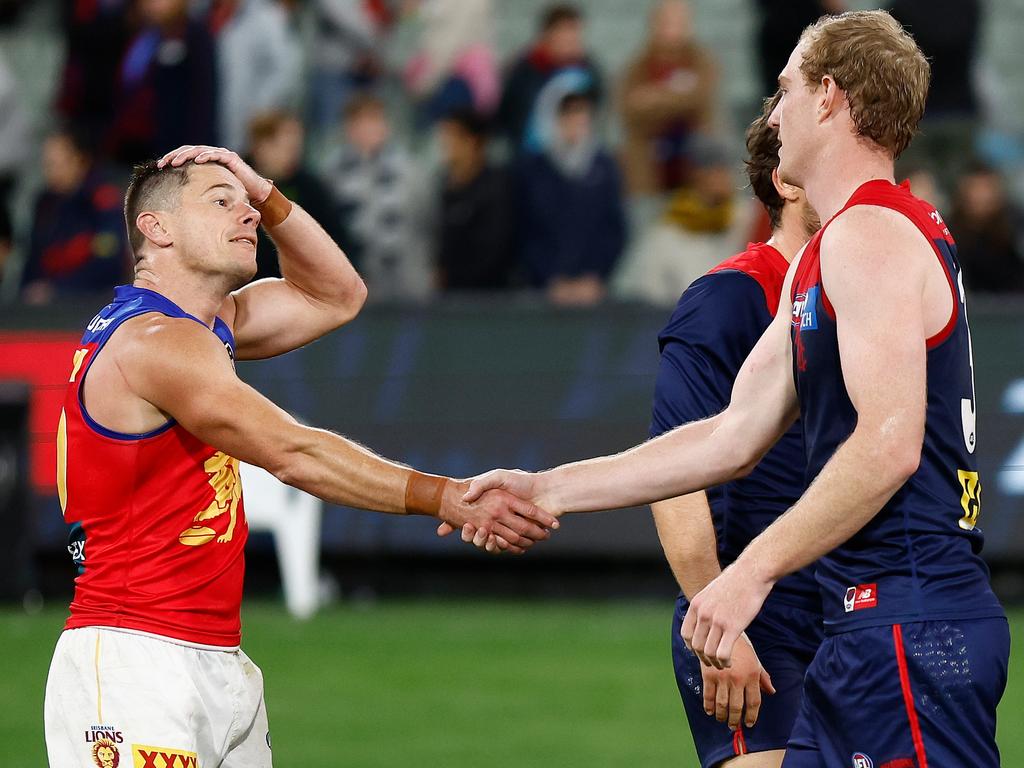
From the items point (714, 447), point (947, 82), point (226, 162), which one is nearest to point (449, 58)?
point (947, 82)

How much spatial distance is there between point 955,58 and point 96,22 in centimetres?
661

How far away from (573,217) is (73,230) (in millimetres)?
3680

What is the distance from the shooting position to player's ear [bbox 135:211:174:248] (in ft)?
15.8

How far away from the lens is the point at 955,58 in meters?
12.3

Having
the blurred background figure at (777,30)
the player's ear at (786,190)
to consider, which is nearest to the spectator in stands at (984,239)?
the blurred background figure at (777,30)

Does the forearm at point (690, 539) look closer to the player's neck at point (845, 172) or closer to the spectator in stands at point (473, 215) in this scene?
the player's neck at point (845, 172)

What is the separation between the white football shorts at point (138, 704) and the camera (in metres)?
4.35

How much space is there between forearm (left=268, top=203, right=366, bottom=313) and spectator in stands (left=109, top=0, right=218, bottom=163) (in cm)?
744

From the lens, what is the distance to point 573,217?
471 inches

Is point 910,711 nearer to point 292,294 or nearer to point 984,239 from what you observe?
point 292,294

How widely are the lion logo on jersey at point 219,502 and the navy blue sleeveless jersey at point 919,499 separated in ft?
5.51

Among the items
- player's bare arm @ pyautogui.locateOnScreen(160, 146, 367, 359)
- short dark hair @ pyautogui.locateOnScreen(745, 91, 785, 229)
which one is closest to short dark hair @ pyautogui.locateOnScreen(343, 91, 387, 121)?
player's bare arm @ pyautogui.locateOnScreen(160, 146, 367, 359)

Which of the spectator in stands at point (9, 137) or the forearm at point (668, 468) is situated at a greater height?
the spectator in stands at point (9, 137)

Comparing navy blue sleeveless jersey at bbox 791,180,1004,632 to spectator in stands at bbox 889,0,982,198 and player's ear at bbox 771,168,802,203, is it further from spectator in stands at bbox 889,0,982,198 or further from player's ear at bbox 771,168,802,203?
spectator in stands at bbox 889,0,982,198
